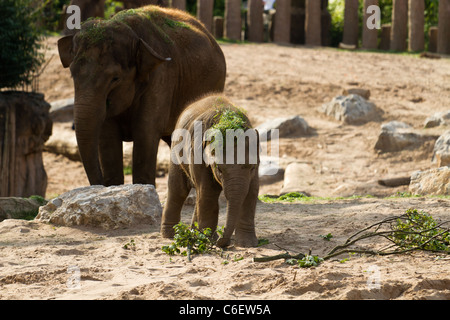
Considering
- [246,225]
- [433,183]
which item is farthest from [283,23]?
[246,225]

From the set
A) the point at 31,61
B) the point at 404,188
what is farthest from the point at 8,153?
the point at 404,188

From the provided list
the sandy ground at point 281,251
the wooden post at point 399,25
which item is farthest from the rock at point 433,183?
the wooden post at point 399,25

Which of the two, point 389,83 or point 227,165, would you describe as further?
point 389,83

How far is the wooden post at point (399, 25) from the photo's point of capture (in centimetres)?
Answer: 2041

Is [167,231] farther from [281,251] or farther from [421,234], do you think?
[421,234]

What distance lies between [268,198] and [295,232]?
9.30 ft

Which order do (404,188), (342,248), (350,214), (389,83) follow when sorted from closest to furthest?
1. (342,248)
2. (350,214)
3. (404,188)
4. (389,83)

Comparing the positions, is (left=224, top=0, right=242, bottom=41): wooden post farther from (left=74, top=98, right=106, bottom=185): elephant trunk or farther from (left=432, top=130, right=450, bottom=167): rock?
(left=74, top=98, right=106, bottom=185): elephant trunk

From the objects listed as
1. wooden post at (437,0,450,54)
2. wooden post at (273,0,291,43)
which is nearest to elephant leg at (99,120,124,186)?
wooden post at (273,0,291,43)

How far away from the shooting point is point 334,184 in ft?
39.6

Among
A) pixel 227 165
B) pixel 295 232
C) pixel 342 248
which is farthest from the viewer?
pixel 295 232

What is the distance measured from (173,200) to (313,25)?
48.7 feet

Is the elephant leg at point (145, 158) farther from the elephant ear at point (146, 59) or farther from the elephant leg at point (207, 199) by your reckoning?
the elephant leg at point (207, 199)
